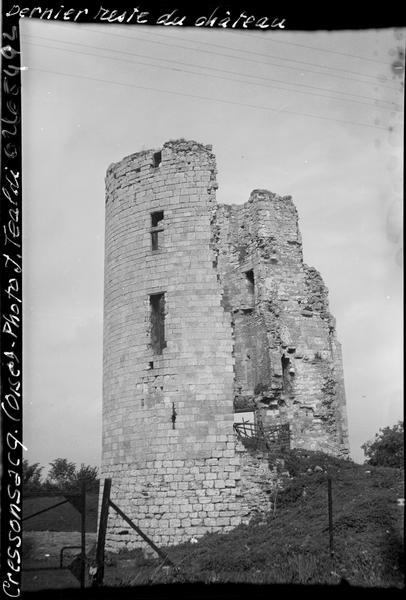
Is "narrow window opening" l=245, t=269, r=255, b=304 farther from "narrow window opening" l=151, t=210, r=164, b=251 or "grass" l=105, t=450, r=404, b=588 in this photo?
"grass" l=105, t=450, r=404, b=588

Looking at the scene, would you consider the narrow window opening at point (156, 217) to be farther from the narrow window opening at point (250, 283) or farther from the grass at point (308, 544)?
the grass at point (308, 544)

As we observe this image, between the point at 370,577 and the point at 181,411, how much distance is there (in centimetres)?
533

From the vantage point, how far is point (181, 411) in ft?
41.4

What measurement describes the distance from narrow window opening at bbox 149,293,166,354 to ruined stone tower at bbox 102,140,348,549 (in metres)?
0.02

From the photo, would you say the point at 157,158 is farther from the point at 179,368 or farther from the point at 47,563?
the point at 47,563

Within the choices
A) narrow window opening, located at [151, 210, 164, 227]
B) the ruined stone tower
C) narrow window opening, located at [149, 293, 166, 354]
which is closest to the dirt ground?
the ruined stone tower

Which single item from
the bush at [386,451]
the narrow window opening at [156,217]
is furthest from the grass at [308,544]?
the bush at [386,451]

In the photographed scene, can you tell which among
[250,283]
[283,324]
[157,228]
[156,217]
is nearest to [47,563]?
[157,228]

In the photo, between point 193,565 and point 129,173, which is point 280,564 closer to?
point 193,565

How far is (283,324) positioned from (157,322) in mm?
4863

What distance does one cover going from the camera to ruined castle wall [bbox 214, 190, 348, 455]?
16234mm

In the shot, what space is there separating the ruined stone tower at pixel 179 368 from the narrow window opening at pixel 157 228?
0.02 metres

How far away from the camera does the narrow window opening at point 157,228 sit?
13836 millimetres

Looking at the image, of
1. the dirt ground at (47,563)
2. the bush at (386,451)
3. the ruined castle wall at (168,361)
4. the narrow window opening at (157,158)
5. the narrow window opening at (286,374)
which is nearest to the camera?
the dirt ground at (47,563)
